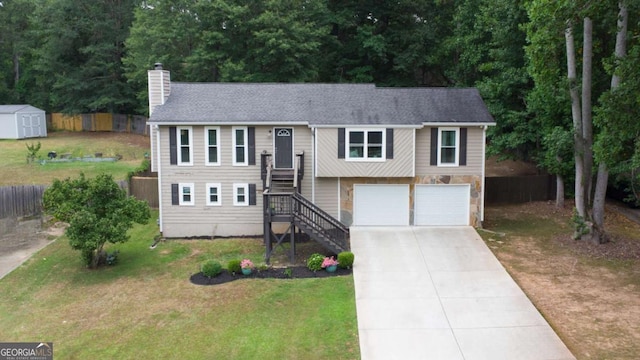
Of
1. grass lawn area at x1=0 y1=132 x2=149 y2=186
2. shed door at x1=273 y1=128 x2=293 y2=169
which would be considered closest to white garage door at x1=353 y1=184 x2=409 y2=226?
shed door at x1=273 y1=128 x2=293 y2=169

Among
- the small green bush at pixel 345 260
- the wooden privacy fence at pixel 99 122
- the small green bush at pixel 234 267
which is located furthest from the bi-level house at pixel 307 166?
the wooden privacy fence at pixel 99 122

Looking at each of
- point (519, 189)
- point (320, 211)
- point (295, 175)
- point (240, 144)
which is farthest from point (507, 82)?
point (240, 144)

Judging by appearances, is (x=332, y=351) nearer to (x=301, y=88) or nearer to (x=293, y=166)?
(x=293, y=166)

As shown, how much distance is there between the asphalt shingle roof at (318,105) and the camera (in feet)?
70.8

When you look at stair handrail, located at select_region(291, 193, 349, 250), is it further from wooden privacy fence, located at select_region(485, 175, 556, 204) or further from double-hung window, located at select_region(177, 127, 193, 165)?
→ wooden privacy fence, located at select_region(485, 175, 556, 204)

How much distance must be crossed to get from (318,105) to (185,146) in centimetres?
545

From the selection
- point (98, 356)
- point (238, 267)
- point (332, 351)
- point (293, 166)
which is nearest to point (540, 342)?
point (332, 351)

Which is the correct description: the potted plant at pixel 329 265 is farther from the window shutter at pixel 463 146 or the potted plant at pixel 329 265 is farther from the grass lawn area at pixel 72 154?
the grass lawn area at pixel 72 154

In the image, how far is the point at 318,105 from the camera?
2245cm

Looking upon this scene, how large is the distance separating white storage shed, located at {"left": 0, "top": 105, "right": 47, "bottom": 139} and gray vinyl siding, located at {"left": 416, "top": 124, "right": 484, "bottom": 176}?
1414 inches

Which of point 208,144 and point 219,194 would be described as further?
point 219,194

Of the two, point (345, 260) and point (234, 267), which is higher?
point (345, 260)

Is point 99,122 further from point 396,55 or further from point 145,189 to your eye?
point 396,55

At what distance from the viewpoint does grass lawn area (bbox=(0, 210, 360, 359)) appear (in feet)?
42.2
